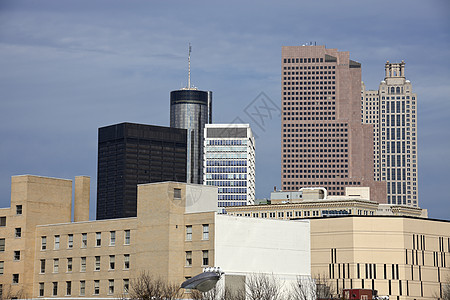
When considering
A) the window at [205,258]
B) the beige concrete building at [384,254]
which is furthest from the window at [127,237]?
the beige concrete building at [384,254]

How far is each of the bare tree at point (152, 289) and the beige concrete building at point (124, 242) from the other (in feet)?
4.47

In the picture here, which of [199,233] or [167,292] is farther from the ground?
[199,233]

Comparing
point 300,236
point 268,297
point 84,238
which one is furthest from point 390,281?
point 84,238

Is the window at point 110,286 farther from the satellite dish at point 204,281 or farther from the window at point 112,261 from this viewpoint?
the satellite dish at point 204,281

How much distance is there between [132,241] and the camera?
5207 inches

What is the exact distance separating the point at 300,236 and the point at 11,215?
50.1 meters

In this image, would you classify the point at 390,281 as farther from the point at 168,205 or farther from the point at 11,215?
the point at 11,215

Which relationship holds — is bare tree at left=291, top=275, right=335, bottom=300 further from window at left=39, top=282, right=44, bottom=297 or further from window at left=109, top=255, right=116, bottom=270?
window at left=39, top=282, right=44, bottom=297

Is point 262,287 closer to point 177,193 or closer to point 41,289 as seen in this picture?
point 177,193

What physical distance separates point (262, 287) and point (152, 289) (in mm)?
17375

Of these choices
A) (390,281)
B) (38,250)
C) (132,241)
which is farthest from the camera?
(390,281)

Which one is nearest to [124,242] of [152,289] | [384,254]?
[152,289]

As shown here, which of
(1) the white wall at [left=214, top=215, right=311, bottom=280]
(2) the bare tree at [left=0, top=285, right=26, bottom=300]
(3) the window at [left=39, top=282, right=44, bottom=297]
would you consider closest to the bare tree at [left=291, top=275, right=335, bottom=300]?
(1) the white wall at [left=214, top=215, right=311, bottom=280]

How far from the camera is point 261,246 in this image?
444 feet
